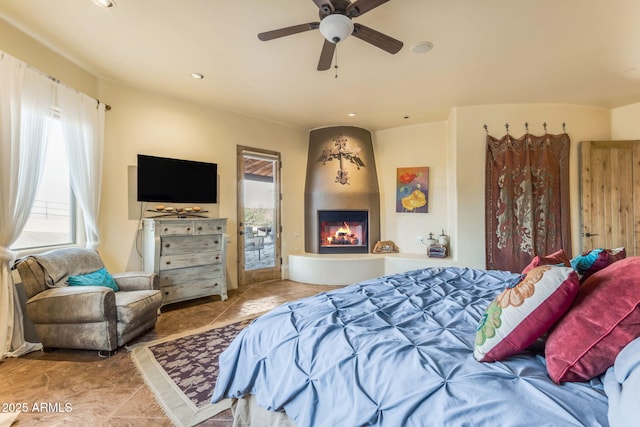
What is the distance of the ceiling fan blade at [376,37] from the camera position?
1.98m

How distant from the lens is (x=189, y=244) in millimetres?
3551

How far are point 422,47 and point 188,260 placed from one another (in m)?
3.44

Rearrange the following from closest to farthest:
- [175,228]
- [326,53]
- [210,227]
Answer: [326,53]
[175,228]
[210,227]

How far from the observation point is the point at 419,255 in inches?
193

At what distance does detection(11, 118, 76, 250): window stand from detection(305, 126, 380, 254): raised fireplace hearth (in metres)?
3.30

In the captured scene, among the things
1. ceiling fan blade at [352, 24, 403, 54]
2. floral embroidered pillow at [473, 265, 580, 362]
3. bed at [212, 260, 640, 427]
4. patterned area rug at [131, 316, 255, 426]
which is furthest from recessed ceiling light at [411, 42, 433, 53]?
patterned area rug at [131, 316, 255, 426]

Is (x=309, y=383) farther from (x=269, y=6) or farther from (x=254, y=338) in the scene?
(x=269, y=6)

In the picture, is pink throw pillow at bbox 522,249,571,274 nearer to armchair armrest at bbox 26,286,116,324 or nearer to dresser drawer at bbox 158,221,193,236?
armchair armrest at bbox 26,286,116,324

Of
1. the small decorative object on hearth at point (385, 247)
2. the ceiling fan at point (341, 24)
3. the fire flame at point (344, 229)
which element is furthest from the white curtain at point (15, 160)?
the small decorative object on hearth at point (385, 247)

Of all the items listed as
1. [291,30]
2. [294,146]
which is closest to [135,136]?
[294,146]

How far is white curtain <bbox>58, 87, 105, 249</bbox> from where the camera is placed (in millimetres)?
2852

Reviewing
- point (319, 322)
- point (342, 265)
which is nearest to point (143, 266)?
point (342, 265)

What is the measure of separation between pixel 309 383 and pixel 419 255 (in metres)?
4.20

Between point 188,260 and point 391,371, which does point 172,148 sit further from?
point 391,371
